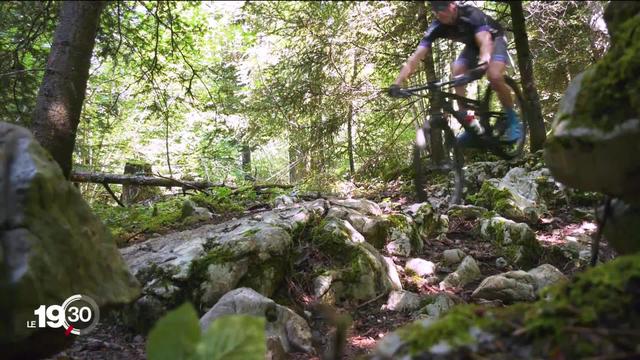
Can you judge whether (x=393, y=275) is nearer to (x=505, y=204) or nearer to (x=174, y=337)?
(x=505, y=204)

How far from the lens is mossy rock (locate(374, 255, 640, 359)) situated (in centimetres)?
151

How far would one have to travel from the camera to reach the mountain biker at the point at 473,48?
4.86 meters

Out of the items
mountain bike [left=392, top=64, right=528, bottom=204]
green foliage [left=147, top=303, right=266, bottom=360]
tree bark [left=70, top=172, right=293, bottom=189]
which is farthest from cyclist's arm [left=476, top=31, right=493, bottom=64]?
tree bark [left=70, top=172, right=293, bottom=189]

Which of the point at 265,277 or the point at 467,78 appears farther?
the point at 467,78

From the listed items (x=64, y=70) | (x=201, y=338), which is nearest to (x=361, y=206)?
(x=64, y=70)

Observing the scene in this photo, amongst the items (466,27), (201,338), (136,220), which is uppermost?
(466,27)

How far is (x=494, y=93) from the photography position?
5969mm

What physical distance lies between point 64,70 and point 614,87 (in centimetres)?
391

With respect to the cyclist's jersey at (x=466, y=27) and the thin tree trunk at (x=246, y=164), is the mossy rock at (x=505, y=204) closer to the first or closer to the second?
the cyclist's jersey at (x=466, y=27)

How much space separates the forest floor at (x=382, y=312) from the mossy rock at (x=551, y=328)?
6.68ft

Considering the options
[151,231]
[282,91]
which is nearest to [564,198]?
[282,91]

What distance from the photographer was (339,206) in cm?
645

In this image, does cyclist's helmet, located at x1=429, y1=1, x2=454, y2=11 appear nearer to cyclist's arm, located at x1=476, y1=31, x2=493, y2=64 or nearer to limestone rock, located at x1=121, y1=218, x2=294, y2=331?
cyclist's arm, located at x1=476, y1=31, x2=493, y2=64

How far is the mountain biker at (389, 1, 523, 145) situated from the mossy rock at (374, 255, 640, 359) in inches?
128
